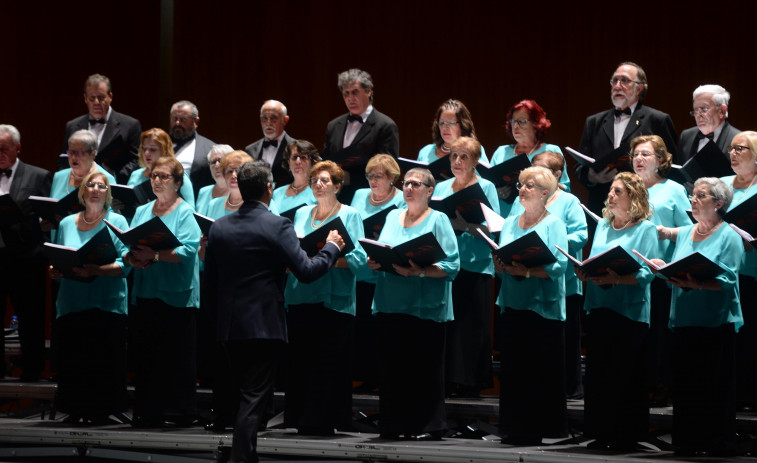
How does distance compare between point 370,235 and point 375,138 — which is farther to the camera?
point 375,138

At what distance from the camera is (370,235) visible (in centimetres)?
487

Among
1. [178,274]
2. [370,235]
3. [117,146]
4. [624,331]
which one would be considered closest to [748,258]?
[624,331]

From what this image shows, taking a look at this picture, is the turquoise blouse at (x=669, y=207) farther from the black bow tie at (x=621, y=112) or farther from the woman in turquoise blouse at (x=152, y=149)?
the woman in turquoise blouse at (x=152, y=149)

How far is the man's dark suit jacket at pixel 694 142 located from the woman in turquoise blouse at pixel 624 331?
84 centimetres

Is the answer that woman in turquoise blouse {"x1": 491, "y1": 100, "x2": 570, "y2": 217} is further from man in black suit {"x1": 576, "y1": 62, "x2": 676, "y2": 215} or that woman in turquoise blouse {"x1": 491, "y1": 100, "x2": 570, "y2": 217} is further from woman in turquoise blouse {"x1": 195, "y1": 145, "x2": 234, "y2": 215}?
woman in turquoise blouse {"x1": 195, "y1": 145, "x2": 234, "y2": 215}

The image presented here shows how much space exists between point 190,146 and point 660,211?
269 cm

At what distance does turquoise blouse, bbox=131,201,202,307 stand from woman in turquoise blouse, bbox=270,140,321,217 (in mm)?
442

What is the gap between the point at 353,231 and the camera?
462 cm

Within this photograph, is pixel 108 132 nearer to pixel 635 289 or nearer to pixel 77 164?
pixel 77 164

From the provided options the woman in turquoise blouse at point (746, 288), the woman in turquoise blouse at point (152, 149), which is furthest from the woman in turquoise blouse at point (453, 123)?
the woman in turquoise blouse at point (152, 149)

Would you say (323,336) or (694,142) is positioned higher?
(694,142)

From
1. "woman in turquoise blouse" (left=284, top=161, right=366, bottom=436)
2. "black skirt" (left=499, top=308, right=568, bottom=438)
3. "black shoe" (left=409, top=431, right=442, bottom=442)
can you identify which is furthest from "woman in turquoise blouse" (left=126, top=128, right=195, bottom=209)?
"black skirt" (left=499, top=308, right=568, bottom=438)

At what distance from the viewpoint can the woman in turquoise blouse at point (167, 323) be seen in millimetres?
4816

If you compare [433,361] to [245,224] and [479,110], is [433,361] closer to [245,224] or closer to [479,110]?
[245,224]
